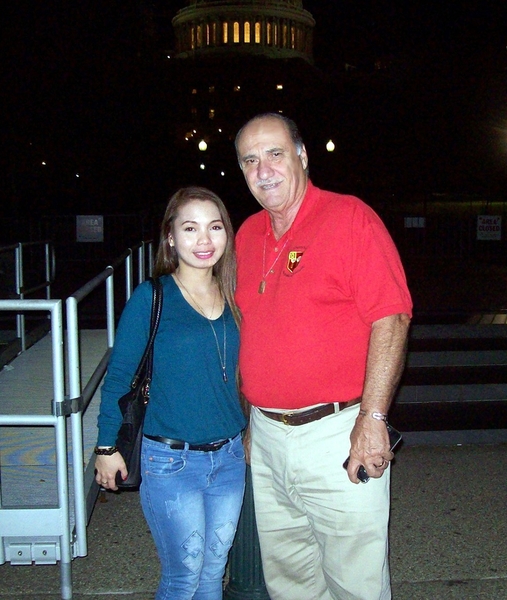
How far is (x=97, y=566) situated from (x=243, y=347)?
6.62 ft

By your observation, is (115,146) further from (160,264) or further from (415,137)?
(160,264)

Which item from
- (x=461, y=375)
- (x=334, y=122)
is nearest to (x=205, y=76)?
(x=334, y=122)

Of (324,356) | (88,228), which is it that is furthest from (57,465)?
(88,228)

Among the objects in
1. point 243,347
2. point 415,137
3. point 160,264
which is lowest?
point 243,347

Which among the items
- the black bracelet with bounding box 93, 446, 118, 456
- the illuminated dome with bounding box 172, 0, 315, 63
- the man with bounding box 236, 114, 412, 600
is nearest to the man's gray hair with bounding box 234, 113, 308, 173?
the man with bounding box 236, 114, 412, 600

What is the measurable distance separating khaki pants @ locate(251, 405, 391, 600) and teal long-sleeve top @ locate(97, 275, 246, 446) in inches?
11.3

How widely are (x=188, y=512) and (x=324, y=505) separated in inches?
22.0

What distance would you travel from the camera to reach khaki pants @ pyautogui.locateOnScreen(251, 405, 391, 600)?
112 inches

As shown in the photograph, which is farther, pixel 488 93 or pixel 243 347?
pixel 488 93

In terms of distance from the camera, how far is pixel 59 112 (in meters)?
25.0

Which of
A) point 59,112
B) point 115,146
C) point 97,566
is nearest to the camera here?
point 97,566

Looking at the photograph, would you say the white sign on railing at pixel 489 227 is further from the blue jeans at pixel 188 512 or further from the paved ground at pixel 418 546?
the blue jeans at pixel 188 512

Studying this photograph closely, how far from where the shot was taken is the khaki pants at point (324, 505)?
2850mm

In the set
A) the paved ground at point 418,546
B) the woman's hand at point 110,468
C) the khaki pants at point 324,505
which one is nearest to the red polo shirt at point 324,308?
the khaki pants at point 324,505
